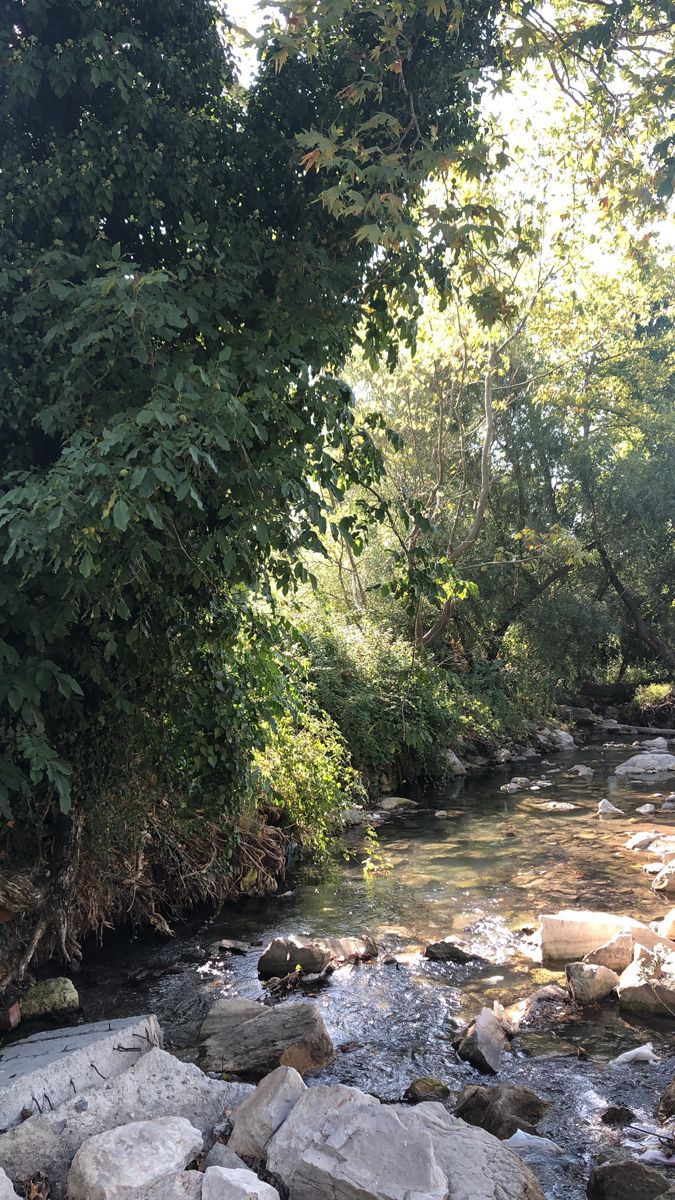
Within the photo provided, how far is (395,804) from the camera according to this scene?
1274cm

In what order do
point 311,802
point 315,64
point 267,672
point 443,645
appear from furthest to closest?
point 443,645
point 311,802
point 267,672
point 315,64

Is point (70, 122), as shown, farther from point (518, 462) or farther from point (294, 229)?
point (518, 462)

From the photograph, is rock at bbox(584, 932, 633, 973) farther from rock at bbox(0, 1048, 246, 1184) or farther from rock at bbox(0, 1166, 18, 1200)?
rock at bbox(0, 1166, 18, 1200)

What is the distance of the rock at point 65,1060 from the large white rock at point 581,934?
294 centimetres

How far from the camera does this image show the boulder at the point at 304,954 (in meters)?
5.96

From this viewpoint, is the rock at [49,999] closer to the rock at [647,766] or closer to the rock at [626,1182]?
the rock at [626,1182]

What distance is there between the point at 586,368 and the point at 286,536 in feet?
49.8

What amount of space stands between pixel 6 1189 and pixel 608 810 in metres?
9.85

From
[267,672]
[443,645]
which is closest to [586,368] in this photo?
[443,645]

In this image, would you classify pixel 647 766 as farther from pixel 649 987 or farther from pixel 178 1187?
pixel 178 1187

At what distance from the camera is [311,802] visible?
27.4 feet

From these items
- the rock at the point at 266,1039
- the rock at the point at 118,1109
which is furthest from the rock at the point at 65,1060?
the rock at the point at 266,1039

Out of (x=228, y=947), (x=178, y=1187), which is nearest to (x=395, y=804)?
(x=228, y=947)

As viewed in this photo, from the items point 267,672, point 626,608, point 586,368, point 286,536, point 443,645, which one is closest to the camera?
point 286,536
